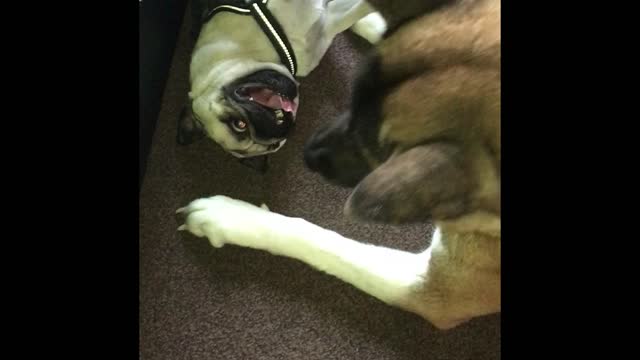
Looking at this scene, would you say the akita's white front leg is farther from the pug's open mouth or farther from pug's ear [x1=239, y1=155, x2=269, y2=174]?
the pug's open mouth

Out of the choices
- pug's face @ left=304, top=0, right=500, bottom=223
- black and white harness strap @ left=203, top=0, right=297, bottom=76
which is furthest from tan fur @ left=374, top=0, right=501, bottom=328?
black and white harness strap @ left=203, top=0, right=297, bottom=76

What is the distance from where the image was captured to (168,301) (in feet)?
5.27

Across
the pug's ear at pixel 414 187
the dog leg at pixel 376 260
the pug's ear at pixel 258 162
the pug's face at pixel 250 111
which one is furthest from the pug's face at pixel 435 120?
the pug's ear at pixel 258 162

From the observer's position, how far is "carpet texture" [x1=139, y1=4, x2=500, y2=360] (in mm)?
1575

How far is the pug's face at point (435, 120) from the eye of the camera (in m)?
1.01

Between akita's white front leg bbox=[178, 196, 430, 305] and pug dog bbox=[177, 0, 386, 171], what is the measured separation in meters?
0.17

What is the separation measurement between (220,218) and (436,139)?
0.72 meters

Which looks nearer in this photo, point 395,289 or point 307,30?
point 395,289

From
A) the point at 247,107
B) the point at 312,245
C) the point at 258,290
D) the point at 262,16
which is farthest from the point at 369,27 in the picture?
the point at 258,290

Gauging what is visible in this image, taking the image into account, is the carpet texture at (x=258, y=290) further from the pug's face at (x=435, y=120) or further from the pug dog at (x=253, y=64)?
the pug's face at (x=435, y=120)
